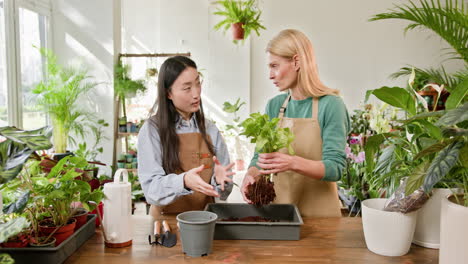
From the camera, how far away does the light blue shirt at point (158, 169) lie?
5.61 feet

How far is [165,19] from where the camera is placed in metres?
5.37

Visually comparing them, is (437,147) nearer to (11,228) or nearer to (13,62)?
(11,228)

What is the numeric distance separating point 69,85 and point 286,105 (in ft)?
7.99

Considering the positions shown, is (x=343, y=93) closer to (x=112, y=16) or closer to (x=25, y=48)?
(x=112, y=16)

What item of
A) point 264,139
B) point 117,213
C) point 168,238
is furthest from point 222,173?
point 117,213

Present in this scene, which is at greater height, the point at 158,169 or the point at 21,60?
the point at 21,60

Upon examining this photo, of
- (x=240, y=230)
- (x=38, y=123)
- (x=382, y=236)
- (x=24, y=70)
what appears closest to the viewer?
(x=382, y=236)

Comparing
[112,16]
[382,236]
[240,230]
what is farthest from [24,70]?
[382,236]

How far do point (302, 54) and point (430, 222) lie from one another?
100 cm

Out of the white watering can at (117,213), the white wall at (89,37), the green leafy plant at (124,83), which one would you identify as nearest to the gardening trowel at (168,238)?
the white watering can at (117,213)

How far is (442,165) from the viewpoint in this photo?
1.02 m

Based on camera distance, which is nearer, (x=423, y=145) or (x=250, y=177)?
(x=423, y=145)

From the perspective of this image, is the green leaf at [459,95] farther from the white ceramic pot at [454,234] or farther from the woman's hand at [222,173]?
the woman's hand at [222,173]

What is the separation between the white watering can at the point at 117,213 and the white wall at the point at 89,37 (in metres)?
3.05
